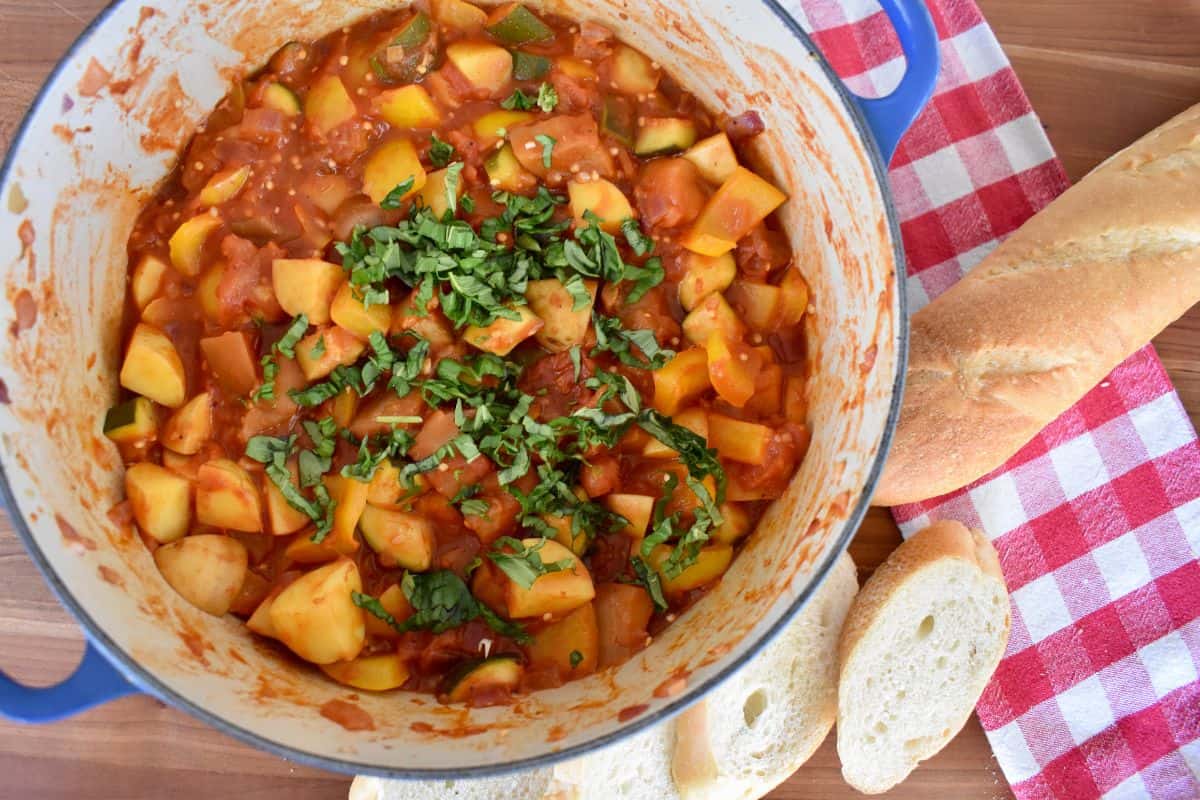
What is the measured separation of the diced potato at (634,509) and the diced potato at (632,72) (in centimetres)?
110

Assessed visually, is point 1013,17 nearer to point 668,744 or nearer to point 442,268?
point 442,268

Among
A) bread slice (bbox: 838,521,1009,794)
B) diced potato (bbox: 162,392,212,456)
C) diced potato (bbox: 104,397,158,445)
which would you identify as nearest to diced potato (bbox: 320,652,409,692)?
diced potato (bbox: 162,392,212,456)

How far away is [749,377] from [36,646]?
2195 millimetres

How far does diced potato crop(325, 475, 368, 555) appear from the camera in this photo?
2463mm

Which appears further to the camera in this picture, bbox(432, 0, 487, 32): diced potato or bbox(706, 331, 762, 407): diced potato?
bbox(432, 0, 487, 32): diced potato

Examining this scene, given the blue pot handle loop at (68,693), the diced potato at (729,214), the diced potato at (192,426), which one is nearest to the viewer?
the blue pot handle loop at (68,693)

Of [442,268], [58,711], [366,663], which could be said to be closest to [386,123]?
[442,268]

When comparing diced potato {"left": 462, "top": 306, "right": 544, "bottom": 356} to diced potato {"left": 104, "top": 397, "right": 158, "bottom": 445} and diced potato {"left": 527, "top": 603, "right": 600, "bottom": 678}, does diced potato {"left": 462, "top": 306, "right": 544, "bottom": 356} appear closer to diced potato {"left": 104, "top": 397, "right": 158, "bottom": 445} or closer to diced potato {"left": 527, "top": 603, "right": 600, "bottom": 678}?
diced potato {"left": 527, "top": 603, "right": 600, "bottom": 678}

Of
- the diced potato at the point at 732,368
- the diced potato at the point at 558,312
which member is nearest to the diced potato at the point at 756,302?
the diced potato at the point at 732,368

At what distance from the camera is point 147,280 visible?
2615 millimetres

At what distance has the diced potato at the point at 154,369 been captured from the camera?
8.20ft

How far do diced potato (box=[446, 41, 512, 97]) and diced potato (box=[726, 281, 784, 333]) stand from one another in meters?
0.82

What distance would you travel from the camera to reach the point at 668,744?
3.01 meters

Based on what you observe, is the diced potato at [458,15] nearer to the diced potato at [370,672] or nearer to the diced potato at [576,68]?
the diced potato at [576,68]
